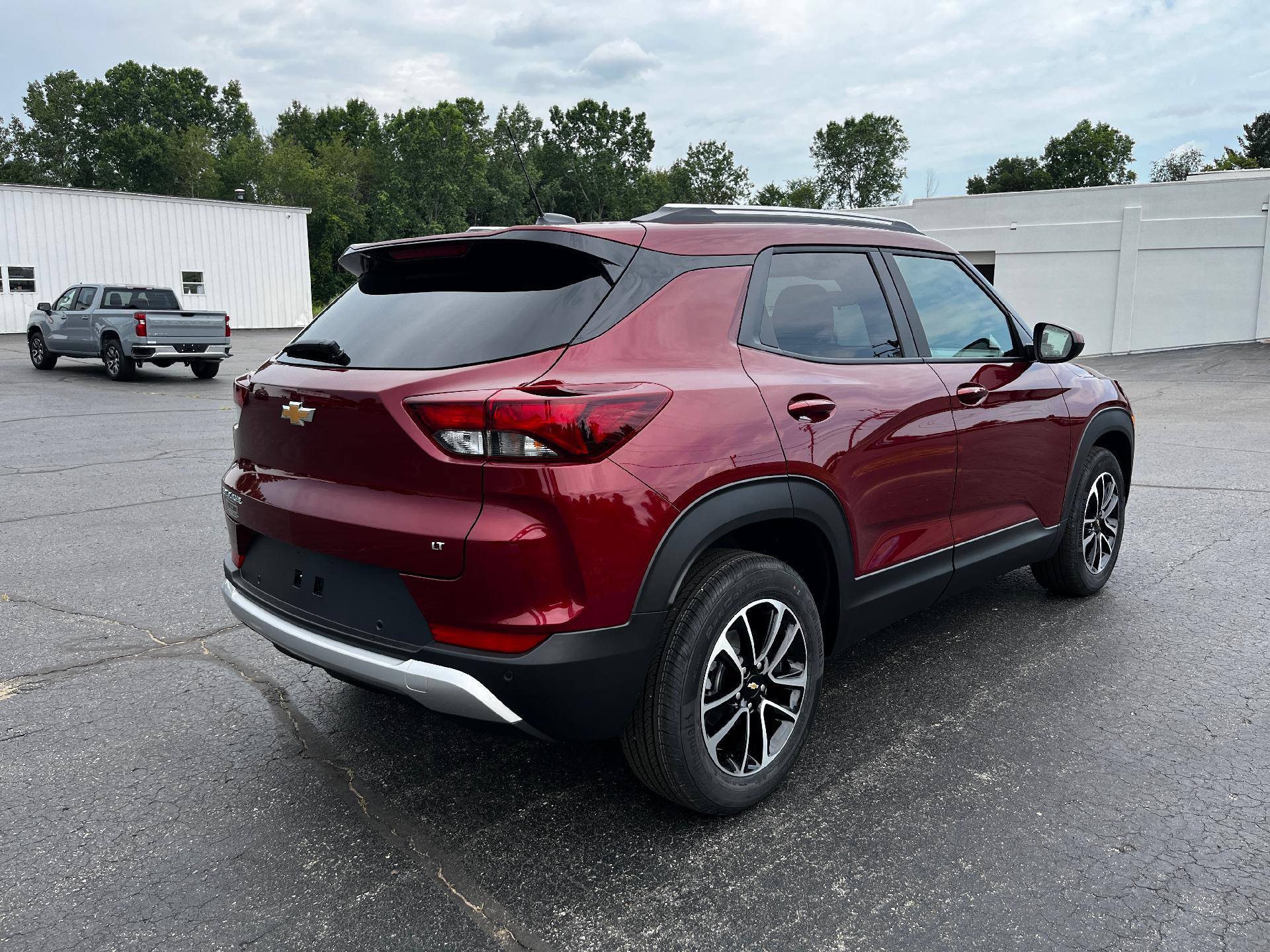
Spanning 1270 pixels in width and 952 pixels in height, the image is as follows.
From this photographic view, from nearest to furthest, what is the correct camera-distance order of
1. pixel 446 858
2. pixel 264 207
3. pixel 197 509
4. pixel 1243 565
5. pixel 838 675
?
pixel 446 858, pixel 838 675, pixel 1243 565, pixel 197 509, pixel 264 207

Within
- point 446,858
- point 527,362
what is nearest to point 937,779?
point 446,858

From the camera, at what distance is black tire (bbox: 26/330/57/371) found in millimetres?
20422

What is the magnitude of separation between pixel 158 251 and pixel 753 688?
117 ft

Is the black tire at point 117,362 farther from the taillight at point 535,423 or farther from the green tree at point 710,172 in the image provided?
the green tree at point 710,172

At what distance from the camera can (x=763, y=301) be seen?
3.08m

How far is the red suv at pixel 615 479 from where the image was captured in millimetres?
2434

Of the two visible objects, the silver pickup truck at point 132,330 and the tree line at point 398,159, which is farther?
the tree line at point 398,159

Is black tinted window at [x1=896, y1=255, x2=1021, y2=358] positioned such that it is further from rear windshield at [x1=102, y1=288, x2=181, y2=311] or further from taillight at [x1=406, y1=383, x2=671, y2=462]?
rear windshield at [x1=102, y1=288, x2=181, y2=311]

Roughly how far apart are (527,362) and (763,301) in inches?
37.1

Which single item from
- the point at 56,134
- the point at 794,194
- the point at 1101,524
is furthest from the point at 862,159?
the point at 1101,524

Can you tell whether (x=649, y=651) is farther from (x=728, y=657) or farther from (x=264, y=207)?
(x=264, y=207)

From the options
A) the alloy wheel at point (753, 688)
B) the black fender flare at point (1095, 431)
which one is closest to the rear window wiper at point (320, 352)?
the alloy wheel at point (753, 688)

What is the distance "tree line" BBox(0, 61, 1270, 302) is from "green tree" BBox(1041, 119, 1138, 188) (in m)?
0.14

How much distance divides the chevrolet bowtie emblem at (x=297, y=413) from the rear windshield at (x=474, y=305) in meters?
0.20
